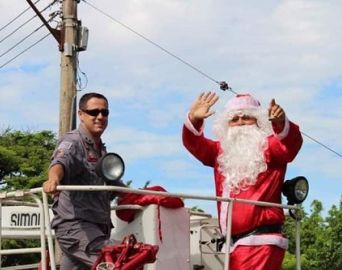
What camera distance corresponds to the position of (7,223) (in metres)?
6.51

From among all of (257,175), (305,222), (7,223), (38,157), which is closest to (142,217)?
(257,175)

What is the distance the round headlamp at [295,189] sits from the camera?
5707 mm

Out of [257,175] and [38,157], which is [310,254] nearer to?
[38,157]

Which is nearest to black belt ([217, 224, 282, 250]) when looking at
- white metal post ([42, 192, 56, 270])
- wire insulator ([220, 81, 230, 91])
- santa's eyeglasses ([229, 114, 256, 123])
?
santa's eyeglasses ([229, 114, 256, 123])

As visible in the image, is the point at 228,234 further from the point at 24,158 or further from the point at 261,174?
the point at 24,158

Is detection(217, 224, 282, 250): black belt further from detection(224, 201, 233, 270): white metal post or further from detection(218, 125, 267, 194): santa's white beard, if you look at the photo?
detection(218, 125, 267, 194): santa's white beard

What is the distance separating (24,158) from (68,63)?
10.8 meters

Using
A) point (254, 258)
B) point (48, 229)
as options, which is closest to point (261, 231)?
point (254, 258)

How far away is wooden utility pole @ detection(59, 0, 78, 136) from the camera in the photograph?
1224 centimetres

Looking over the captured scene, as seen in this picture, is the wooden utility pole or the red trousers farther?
the wooden utility pole

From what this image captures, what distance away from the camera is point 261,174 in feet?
18.6

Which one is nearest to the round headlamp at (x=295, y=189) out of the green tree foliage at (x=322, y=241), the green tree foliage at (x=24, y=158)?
the green tree foliage at (x=24, y=158)

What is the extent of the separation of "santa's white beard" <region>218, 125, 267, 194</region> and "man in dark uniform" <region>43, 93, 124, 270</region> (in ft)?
2.88

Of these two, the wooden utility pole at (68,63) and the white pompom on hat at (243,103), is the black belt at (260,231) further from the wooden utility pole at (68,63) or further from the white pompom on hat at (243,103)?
the wooden utility pole at (68,63)
